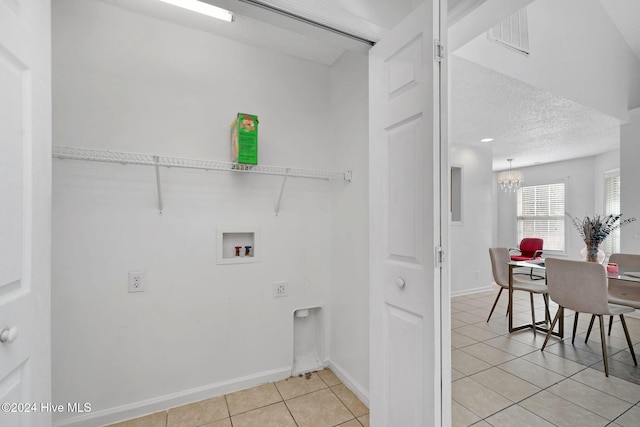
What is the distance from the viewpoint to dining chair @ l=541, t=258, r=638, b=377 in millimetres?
2170

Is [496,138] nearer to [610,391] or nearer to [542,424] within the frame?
→ [610,391]

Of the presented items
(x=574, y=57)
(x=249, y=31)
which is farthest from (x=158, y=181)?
(x=574, y=57)

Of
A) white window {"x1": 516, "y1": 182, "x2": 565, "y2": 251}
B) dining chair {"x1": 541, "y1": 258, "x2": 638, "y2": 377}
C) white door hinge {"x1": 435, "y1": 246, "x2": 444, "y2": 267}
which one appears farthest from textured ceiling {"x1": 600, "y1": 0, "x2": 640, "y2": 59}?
white window {"x1": 516, "y1": 182, "x2": 565, "y2": 251}

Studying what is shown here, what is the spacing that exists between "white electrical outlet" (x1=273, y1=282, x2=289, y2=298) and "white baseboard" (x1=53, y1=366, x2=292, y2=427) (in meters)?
0.56

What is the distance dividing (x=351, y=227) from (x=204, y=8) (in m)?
1.69

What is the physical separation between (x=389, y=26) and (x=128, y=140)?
168 centimetres

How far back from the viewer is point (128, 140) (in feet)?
5.61

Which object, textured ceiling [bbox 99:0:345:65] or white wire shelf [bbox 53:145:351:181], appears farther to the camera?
textured ceiling [bbox 99:0:345:65]

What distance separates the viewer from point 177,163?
5.84 feet

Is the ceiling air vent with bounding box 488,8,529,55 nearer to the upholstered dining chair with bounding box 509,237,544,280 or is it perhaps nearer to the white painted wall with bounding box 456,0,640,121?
the white painted wall with bounding box 456,0,640,121

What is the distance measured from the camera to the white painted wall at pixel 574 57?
2330 millimetres

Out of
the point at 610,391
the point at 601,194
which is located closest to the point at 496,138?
the point at 601,194

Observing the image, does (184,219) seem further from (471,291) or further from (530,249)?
(530,249)

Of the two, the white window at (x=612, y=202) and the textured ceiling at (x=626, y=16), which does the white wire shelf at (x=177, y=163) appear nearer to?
the textured ceiling at (x=626, y=16)
